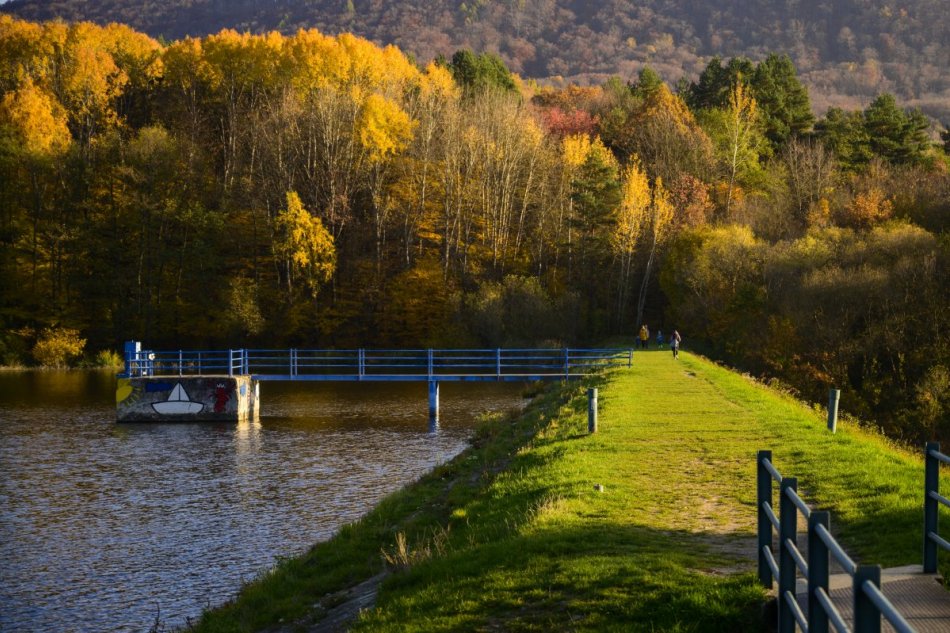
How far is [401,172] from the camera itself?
73.9 m

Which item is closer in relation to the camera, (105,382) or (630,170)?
(105,382)

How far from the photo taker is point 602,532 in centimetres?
1138

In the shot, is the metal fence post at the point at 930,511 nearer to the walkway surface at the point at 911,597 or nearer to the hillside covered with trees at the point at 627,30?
the walkway surface at the point at 911,597

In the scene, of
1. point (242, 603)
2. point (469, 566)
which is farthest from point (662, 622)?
point (242, 603)

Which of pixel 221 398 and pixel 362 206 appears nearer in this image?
pixel 221 398

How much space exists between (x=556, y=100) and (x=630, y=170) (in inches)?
1225

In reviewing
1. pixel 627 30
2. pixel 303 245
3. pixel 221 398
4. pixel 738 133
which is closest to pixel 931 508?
pixel 221 398

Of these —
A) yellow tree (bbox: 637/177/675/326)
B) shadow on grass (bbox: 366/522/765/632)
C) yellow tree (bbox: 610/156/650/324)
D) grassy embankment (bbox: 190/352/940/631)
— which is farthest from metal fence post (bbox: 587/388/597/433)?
yellow tree (bbox: 637/177/675/326)

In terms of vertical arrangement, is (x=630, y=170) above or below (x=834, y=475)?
above

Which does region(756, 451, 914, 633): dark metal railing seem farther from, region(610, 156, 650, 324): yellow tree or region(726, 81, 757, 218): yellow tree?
region(726, 81, 757, 218): yellow tree

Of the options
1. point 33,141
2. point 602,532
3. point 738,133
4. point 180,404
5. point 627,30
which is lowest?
point 180,404

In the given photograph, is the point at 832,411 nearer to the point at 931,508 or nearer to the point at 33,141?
the point at 931,508

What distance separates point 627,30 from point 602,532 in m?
161

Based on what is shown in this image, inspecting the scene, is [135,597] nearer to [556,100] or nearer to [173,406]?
[173,406]
